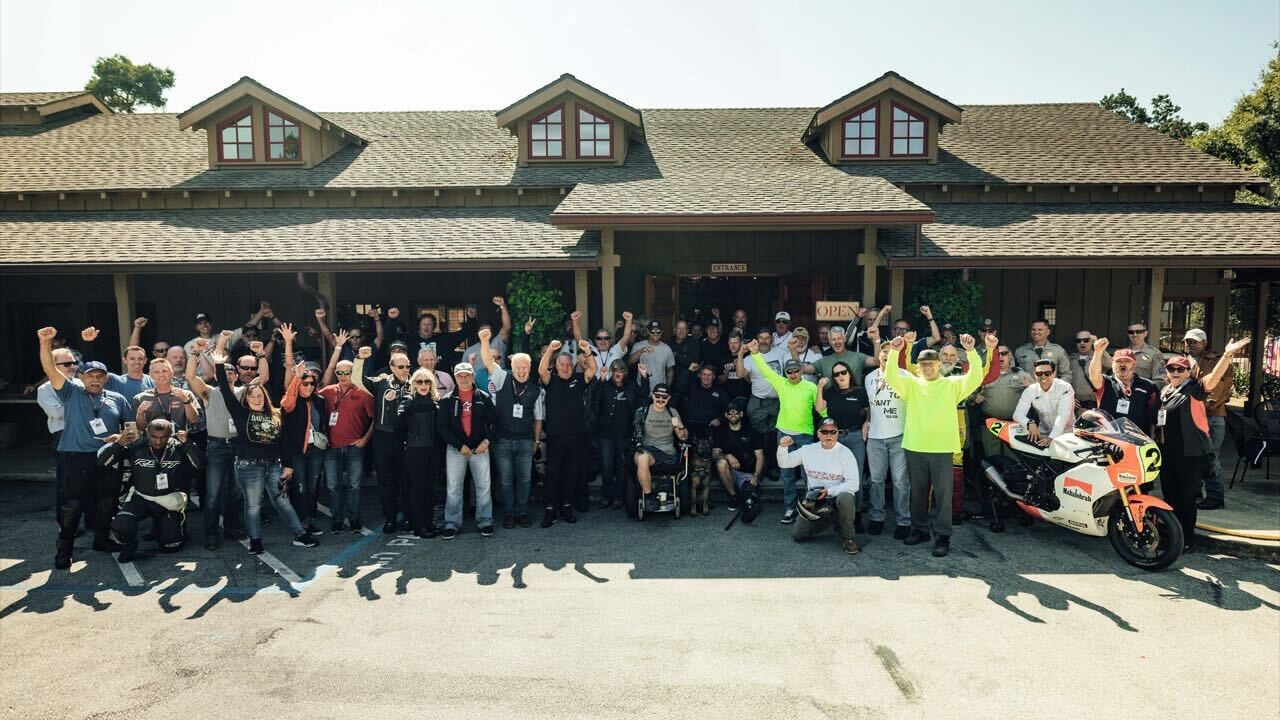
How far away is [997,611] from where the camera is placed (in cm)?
597

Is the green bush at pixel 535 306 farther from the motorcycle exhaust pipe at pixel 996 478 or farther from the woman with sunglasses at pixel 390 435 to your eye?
the motorcycle exhaust pipe at pixel 996 478

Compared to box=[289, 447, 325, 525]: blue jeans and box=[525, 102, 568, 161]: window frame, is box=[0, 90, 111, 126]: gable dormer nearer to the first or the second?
box=[525, 102, 568, 161]: window frame

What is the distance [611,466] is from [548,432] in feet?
3.17

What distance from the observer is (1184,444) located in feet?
24.0

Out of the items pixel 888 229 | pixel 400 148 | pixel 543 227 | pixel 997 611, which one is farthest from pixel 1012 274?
pixel 400 148

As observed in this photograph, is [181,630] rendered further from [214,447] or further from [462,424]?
[462,424]

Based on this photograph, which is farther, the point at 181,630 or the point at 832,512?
the point at 832,512

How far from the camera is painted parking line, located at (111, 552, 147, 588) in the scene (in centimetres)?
677

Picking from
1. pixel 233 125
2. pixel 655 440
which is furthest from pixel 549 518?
pixel 233 125

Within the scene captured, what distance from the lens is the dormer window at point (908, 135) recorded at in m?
14.8

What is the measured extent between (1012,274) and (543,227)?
8.55m

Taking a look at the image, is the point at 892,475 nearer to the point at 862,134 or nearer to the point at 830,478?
the point at 830,478

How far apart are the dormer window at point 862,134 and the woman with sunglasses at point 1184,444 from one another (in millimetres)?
8475

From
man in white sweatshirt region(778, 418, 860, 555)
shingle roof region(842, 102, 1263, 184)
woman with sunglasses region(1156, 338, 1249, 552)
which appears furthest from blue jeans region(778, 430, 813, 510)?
shingle roof region(842, 102, 1263, 184)
